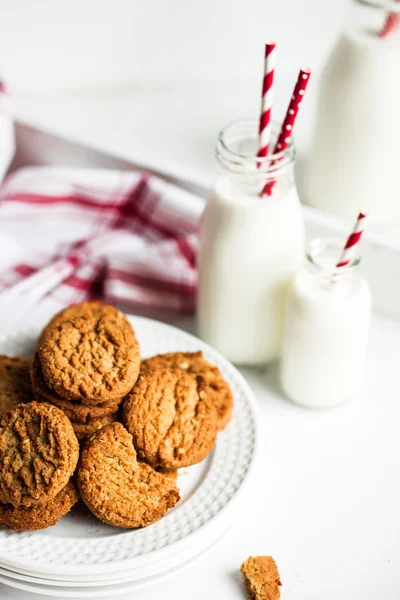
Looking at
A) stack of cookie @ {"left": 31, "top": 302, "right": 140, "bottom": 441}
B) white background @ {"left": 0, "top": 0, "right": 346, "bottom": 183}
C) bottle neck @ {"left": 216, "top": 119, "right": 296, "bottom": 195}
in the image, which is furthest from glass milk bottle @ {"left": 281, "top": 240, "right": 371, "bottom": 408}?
white background @ {"left": 0, "top": 0, "right": 346, "bottom": 183}

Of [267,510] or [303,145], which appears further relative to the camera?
[303,145]

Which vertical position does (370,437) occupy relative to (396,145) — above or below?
below

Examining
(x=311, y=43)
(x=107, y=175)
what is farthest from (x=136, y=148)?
(x=311, y=43)

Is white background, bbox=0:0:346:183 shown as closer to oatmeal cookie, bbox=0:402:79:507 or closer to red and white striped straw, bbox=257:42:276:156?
red and white striped straw, bbox=257:42:276:156

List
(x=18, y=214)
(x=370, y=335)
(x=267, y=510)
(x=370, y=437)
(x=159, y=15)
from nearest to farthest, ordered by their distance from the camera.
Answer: (x=267, y=510), (x=370, y=437), (x=370, y=335), (x=18, y=214), (x=159, y=15)

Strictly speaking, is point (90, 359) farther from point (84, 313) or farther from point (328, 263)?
point (328, 263)

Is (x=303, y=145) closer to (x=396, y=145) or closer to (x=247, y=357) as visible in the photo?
(x=396, y=145)

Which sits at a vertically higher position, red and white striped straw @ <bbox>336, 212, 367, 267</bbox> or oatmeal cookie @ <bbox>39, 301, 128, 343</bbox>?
red and white striped straw @ <bbox>336, 212, 367, 267</bbox>
